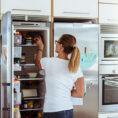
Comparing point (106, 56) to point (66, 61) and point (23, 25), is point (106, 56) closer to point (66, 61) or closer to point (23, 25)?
point (23, 25)

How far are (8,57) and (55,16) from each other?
1733mm

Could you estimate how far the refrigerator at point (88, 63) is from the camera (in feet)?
12.5

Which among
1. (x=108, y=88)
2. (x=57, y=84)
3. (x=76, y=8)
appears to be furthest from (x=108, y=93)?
(x=57, y=84)

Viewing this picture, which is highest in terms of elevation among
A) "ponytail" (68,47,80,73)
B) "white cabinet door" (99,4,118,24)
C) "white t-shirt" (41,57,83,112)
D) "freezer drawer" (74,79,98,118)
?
"white cabinet door" (99,4,118,24)

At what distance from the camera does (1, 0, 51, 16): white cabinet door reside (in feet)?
11.8

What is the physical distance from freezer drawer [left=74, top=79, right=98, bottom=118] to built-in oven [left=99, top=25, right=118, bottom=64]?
1.17 feet

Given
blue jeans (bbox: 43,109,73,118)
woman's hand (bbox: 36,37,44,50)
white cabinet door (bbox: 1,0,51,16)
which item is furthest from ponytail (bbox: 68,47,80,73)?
white cabinet door (bbox: 1,0,51,16)

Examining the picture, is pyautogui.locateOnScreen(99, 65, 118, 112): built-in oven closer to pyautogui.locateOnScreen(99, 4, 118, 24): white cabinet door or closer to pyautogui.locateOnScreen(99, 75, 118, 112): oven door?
pyautogui.locateOnScreen(99, 75, 118, 112): oven door

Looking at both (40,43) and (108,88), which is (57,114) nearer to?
(40,43)

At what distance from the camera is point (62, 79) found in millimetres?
2410

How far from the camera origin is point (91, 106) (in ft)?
12.8

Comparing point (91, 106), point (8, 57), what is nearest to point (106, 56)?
point (91, 106)

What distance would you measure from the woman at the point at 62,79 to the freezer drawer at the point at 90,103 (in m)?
1.42

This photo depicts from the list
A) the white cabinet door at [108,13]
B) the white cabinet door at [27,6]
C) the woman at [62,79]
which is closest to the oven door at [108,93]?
the white cabinet door at [108,13]
